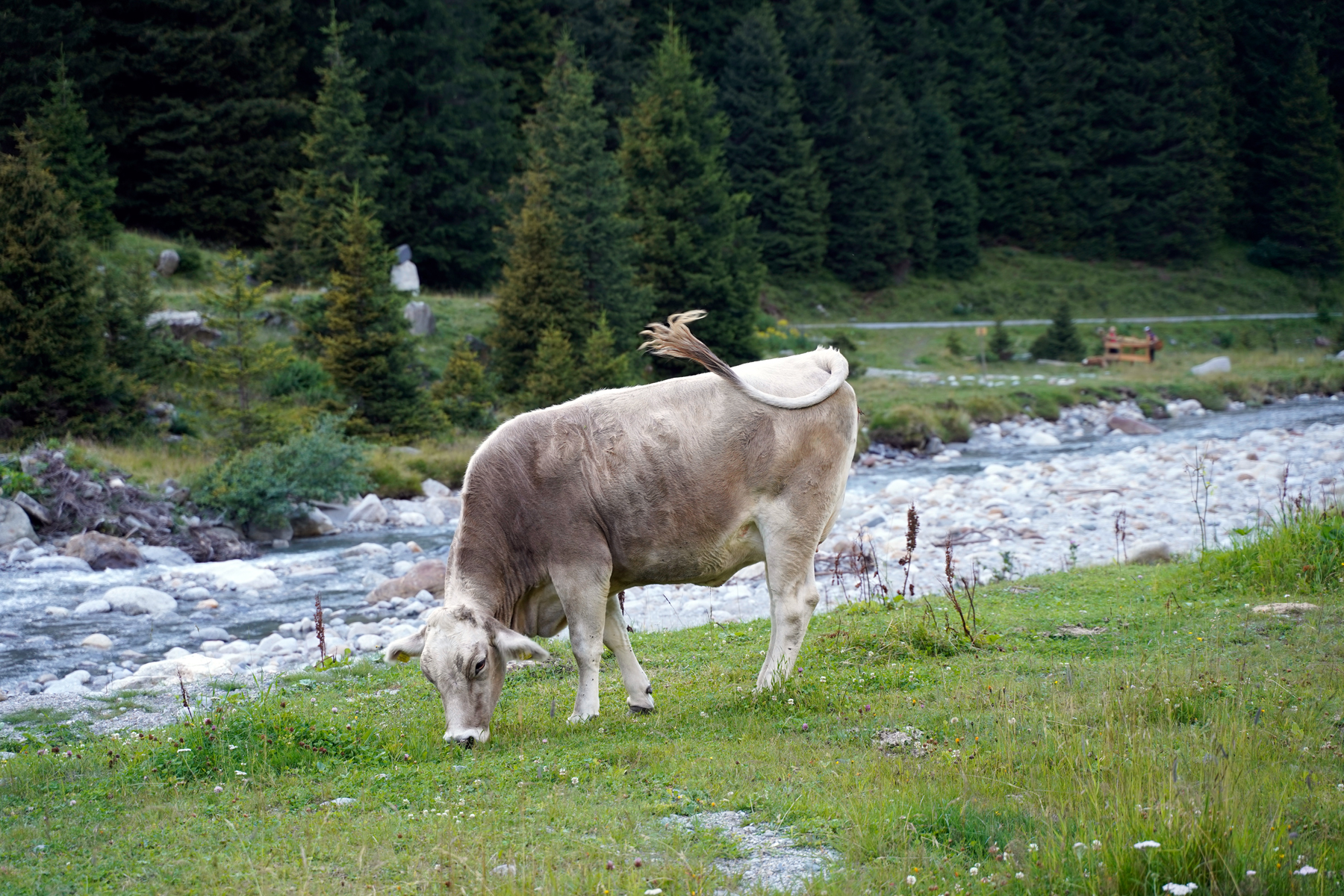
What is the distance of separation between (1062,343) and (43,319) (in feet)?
129

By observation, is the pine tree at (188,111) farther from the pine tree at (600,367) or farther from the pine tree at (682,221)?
the pine tree at (600,367)

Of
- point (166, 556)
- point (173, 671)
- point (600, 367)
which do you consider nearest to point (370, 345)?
point (600, 367)

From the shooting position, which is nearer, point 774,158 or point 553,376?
point 553,376

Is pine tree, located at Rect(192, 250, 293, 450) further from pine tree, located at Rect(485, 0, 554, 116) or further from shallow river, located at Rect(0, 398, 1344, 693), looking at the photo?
pine tree, located at Rect(485, 0, 554, 116)

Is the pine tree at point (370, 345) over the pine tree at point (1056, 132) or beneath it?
beneath

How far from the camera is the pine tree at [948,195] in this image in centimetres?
6925

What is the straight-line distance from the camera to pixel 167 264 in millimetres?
37906

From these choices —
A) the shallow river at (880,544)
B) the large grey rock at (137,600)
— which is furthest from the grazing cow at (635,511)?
the large grey rock at (137,600)

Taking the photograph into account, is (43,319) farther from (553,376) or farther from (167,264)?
(167,264)

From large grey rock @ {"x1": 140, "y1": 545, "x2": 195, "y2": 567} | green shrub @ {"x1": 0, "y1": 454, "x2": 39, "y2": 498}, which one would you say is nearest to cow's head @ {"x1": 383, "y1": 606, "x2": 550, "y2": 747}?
large grey rock @ {"x1": 140, "y1": 545, "x2": 195, "y2": 567}

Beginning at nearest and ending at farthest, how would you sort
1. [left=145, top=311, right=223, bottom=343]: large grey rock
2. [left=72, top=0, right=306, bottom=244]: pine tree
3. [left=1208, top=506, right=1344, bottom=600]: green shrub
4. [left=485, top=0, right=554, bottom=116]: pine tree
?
[left=1208, top=506, right=1344, bottom=600]: green shrub → [left=145, top=311, right=223, bottom=343]: large grey rock → [left=72, top=0, right=306, bottom=244]: pine tree → [left=485, top=0, right=554, bottom=116]: pine tree

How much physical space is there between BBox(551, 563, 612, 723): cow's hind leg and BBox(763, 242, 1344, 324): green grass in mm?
52028

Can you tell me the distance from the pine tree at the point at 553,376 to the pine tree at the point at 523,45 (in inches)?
1246

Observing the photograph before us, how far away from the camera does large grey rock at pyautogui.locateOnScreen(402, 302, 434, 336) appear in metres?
36.6
